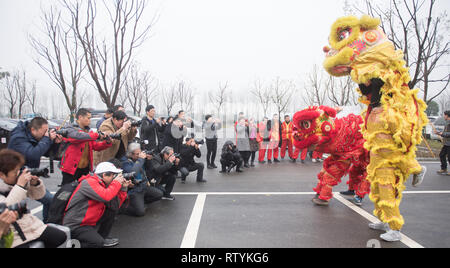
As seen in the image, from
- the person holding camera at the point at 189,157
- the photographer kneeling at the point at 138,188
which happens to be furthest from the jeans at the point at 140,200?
the person holding camera at the point at 189,157

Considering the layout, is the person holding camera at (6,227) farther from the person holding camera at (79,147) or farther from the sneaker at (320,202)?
the sneaker at (320,202)

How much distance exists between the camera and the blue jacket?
11.7 ft

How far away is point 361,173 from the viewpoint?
4.80 m

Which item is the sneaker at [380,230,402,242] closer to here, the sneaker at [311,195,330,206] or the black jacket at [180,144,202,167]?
the sneaker at [311,195,330,206]

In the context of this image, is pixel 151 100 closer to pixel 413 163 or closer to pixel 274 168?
pixel 274 168

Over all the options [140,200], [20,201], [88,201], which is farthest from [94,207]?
[140,200]

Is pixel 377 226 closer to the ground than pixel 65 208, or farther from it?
closer to the ground

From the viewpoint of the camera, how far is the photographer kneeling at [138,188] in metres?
4.36

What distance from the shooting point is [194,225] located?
391 cm

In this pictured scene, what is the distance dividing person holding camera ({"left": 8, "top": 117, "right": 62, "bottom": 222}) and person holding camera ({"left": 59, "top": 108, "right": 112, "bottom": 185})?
32cm

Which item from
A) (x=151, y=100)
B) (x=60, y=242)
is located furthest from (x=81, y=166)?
(x=151, y=100)

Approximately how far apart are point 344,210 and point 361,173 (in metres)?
0.74

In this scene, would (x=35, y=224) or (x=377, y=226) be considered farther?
(x=377, y=226)

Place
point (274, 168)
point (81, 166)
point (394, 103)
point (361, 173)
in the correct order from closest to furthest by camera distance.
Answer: point (394, 103) < point (81, 166) < point (361, 173) < point (274, 168)
